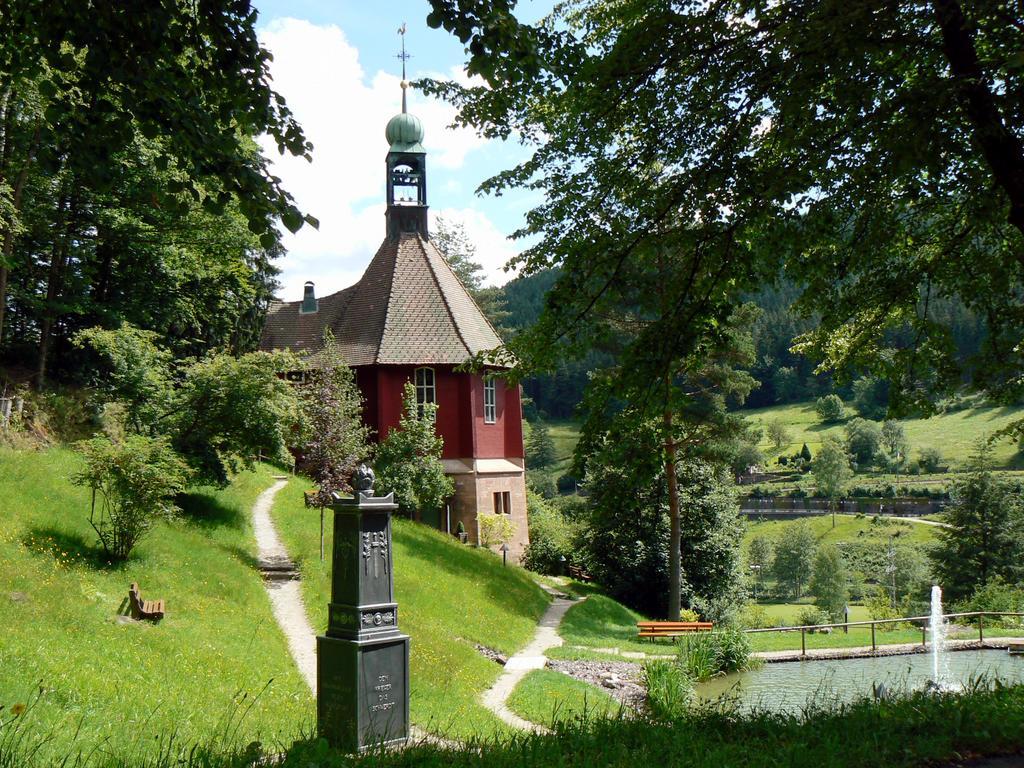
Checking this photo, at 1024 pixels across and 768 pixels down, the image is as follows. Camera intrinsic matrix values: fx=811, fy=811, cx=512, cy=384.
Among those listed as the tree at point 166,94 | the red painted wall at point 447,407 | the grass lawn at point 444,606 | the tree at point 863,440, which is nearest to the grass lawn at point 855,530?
the tree at point 863,440

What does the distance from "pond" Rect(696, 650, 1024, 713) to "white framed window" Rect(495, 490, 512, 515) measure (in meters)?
14.5

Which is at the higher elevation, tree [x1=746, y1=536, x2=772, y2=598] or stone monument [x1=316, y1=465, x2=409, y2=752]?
stone monument [x1=316, y1=465, x2=409, y2=752]

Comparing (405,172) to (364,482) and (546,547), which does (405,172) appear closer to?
(546,547)

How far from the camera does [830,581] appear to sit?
62.6 m

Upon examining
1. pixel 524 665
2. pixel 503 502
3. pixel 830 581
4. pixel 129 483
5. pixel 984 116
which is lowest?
pixel 830 581

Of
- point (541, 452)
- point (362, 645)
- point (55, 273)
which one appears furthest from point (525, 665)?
point (541, 452)

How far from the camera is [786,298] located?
135500 millimetres

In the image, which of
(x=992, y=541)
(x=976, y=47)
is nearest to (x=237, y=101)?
(x=976, y=47)

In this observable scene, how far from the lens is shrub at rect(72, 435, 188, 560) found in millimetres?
14039

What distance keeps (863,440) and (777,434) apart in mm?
11428

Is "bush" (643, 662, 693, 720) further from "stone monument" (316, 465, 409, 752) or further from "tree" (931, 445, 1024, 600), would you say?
"tree" (931, 445, 1024, 600)

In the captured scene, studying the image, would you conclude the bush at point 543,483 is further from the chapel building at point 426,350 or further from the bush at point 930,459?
the bush at point 930,459

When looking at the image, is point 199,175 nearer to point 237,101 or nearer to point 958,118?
point 237,101

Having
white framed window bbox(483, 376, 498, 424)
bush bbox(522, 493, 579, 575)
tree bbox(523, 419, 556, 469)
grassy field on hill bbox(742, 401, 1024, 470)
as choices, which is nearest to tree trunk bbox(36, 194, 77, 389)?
white framed window bbox(483, 376, 498, 424)
